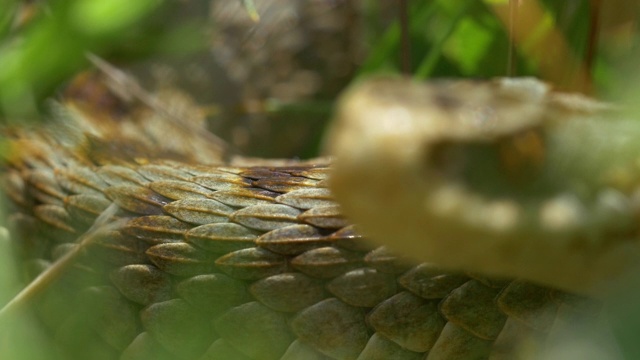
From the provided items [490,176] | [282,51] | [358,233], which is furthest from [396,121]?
[282,51]

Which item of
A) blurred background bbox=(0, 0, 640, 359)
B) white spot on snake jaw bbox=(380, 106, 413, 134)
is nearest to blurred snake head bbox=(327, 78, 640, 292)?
white spot on snake jaw bbox=(380, 106, 413, 134)

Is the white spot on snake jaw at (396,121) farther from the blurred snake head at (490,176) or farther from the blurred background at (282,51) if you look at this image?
the blurred background at (282,51)

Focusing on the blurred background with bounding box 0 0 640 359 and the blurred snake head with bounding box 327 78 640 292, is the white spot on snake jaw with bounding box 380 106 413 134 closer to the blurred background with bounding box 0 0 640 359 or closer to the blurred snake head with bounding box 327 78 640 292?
the blurred snake head with bounding box 327 78 640 292

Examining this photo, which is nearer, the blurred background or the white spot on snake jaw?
the white spot on snake jaw

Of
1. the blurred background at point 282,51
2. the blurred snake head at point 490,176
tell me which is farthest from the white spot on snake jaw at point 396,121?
the blurred background at point 282,51

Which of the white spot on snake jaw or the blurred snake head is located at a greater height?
the white spot on snake jaw

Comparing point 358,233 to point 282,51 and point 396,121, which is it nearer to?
point 396,121

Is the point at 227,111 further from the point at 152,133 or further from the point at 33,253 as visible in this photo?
the point at 33,253
